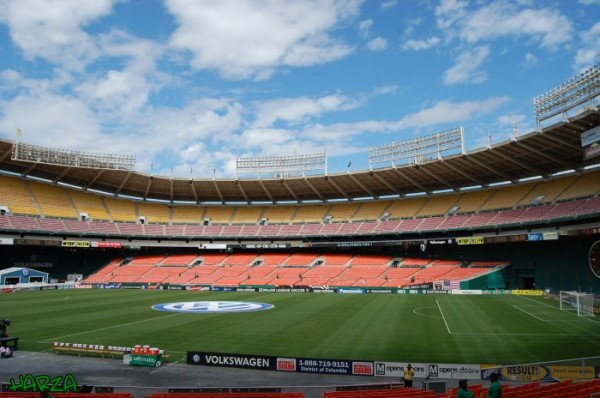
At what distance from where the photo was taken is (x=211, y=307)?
3978 cm

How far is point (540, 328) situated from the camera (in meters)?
28.3

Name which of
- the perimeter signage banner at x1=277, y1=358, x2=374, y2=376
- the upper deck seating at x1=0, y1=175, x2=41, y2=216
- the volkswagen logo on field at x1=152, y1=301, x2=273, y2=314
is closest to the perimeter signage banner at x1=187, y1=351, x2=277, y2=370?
the perimeter signage banner at x1=277, y1=358, x2=374, y2=376

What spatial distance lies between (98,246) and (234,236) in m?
20.6

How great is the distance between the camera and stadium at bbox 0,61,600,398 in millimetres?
20953

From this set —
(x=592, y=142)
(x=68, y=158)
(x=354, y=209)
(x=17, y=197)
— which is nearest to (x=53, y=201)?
(x=17, y=197)

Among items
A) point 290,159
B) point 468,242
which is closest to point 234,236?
point 290,159

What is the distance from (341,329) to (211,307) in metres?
15.6

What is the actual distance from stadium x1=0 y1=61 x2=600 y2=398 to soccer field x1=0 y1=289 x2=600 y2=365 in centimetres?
21

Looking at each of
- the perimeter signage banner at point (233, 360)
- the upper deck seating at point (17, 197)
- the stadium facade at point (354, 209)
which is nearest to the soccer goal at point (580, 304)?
the stadium facade at point (354, 209)

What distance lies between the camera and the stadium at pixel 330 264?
2095 centimetres

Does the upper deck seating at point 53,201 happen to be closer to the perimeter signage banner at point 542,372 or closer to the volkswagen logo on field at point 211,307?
the volkswagen logo on field at point 211,307

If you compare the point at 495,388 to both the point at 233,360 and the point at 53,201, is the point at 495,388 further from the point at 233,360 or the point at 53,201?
the point at 53,201

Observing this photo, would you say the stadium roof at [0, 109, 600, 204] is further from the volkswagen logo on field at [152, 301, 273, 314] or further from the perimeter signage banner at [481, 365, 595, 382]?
the volkswagen logo on field at [152, 301, 273, 314]

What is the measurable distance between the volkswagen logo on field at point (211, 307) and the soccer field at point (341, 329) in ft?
4.59
